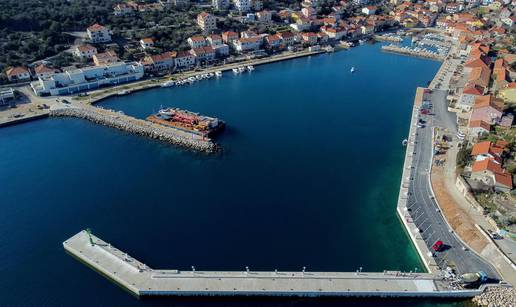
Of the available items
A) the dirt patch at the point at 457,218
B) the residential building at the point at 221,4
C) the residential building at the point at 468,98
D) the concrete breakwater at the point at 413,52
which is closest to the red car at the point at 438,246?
the dirt patch at the point at 457,218

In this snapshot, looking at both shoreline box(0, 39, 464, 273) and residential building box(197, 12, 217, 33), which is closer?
shoreline box(0, 39, 464, 273)

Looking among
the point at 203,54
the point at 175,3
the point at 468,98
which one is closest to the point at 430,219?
the point at 468,98

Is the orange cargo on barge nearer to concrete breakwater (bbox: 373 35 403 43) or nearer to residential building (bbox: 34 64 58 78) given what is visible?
residential building (bbox: 34 64 58 78)

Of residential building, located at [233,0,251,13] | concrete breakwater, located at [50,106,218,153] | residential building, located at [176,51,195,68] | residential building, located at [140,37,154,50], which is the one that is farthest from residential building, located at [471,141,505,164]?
residential building, located at [233,0,251,13]

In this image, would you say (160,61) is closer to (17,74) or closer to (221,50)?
(221,50)

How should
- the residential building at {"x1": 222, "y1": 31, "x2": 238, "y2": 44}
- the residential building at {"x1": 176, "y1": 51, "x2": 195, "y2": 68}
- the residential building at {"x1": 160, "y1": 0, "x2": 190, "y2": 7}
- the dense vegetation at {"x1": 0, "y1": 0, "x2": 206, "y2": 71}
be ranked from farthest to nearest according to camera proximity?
the residential building at {"x1": 160, "y1": 0, "x2": 190, "y2": 7} → the residential building at {"x1": 222, "y1": 31, "x2": 238, "y2": 44} → the residential building at {"x1": 176, "y1": 51, "x2": 195, "y2": 68} → the dense vegetation at {"x1": 0, "y1": 0, "x2": 206, "y2": 71}

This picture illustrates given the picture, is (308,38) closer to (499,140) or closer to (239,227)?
(499,140)
